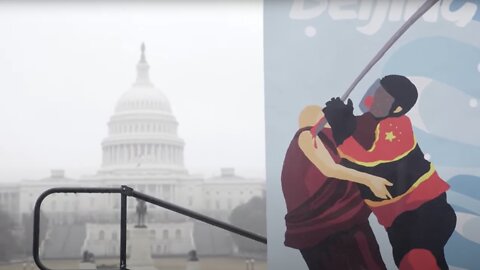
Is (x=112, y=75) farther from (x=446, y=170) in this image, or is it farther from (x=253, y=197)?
(x=446, y=170)

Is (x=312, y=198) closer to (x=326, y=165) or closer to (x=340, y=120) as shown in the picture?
(x=326, y=165)

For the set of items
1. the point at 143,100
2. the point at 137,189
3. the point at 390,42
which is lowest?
the point at 137,189

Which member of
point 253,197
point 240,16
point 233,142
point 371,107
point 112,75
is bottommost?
point 253,197

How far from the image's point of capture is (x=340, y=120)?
2.14m

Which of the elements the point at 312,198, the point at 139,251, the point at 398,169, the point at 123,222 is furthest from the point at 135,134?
the point at 398,169

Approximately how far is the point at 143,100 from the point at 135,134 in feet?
0.85

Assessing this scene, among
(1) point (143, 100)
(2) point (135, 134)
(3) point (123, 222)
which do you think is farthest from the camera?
(2) point (135, 134)

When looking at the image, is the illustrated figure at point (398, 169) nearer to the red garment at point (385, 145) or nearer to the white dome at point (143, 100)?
the red garment at point (385, 145)

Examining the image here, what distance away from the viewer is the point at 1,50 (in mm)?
2143

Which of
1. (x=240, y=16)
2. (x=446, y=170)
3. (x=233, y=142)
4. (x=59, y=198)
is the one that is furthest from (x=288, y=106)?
(x=59, y=198)

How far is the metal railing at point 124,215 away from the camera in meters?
2.01

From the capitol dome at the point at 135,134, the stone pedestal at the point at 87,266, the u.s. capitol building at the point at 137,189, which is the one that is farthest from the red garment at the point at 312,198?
the stone pedestal at the point at 87,266

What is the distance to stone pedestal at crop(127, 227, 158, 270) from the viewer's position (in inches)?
83.4

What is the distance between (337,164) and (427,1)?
725 mm
